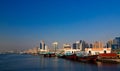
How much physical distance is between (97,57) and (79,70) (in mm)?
28960

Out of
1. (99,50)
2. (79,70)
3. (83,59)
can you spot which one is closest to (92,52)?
(99,50)

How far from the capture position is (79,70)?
146ft

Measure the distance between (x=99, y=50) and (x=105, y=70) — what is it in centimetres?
5017

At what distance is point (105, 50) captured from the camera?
89.8 meters

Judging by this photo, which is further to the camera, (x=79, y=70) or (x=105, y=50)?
(x=105, y=50)

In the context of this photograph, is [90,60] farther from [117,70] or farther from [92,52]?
[117,70]

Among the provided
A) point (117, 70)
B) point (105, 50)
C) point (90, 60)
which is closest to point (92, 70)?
point (117, 70)

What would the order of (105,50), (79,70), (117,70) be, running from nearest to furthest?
(117,70)
(79,70)
(105,50)

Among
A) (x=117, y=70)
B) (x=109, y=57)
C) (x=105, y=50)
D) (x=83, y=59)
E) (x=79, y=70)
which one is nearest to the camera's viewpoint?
(x=117, y=70)

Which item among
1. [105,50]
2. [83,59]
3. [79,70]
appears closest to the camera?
[79,70]

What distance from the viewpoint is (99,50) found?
91562 mm

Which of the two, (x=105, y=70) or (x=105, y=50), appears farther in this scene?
(x=105, y=50)

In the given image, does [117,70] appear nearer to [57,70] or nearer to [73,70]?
[73,70]

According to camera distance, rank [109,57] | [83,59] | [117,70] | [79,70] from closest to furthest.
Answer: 1. [117,70]
2. [79,70]
3. [109,57]
4. [83,59]
